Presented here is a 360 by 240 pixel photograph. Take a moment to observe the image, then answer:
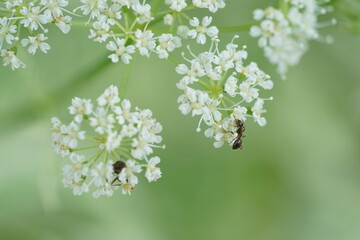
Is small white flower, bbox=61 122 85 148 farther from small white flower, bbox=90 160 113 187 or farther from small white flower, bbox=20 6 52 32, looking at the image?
small white flower, bbox=20 6 52 32

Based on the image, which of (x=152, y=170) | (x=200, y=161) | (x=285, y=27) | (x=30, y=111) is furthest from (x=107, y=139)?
(x=200, y=161)

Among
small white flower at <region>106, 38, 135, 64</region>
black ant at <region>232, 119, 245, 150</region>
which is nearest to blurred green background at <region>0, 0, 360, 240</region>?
small white flower at <region>106, 38, 135, 64</region>

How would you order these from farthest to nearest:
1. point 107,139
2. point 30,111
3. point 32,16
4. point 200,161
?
1. point 200,161
2. point 30,111
3. point 32,16
4. point 107,139

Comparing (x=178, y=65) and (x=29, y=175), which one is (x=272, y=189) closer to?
(x=29, y=175)

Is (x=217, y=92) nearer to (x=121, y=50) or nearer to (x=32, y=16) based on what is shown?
(x=121, y=50)

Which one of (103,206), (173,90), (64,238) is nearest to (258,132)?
(173,90)

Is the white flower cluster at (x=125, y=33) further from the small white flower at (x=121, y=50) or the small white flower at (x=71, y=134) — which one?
the small white flower at (x=71, y=134)
